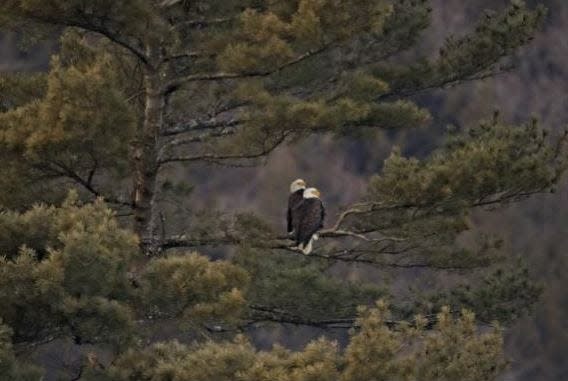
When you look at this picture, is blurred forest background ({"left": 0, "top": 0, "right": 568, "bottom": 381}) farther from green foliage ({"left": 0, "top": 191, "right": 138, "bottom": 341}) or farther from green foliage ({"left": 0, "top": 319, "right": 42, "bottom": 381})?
green foliage ({"left": 0, "top": 319, "right": 42, "bottom": 381})

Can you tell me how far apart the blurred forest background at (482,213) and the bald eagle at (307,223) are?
13.4 metres

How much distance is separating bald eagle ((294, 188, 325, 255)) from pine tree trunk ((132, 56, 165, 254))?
1.04m

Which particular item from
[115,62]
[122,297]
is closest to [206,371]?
[122,297]

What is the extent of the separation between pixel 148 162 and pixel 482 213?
15.8 metres

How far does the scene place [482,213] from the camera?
25656mm

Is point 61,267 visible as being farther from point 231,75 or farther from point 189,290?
point 231,75

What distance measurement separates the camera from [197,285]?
8.73 m

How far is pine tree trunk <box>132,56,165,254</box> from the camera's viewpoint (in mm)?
10484

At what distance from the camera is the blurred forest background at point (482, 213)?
25484mm

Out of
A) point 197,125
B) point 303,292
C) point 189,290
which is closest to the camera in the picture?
point 189,290

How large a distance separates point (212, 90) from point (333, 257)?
159 cm

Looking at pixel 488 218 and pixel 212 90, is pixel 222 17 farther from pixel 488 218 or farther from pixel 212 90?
pixel 488 218

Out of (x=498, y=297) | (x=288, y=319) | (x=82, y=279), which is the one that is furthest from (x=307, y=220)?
(x=82, y=279)

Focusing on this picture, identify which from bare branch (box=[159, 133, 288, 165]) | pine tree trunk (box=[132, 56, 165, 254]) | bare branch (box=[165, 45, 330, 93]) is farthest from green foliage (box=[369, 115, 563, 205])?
pine tree trunk (box=[132, 56, 165, 254])
